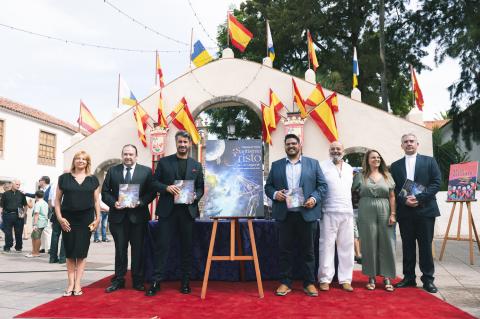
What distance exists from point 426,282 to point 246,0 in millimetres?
22494

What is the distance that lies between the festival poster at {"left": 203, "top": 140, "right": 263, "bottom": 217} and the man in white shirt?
0.84 metres

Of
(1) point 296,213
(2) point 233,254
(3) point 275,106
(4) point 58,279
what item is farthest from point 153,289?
(3) point 275,106

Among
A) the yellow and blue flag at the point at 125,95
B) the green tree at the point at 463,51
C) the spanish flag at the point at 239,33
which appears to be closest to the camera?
the green tree at the point at 463,51

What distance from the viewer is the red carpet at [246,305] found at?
3.72 meters

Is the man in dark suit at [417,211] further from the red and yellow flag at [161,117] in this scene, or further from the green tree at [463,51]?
the red and yellow flag at [161,117]

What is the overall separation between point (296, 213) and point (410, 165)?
175 centimetres

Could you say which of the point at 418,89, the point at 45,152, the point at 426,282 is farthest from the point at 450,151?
the point at 45,152

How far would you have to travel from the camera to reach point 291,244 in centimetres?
465

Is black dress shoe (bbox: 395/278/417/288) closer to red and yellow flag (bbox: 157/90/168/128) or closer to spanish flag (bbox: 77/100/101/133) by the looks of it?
red and yellow flag (bbox: 157/90/168/128)

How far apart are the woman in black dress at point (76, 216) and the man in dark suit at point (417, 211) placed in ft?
12.3

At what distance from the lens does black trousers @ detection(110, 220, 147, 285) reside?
15.8 ft

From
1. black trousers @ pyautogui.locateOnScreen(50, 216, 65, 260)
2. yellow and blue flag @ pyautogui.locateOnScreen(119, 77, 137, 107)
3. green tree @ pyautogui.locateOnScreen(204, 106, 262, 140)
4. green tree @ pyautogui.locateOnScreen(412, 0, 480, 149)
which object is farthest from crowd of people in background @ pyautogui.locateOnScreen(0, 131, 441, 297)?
green tree @ pyautogui.locateOnScreen(204, 106, 262, 140)

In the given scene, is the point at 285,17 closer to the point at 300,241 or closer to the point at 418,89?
the point at 418,89

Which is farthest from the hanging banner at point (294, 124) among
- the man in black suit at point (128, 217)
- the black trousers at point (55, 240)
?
the man in black suit at point (128, 217)
